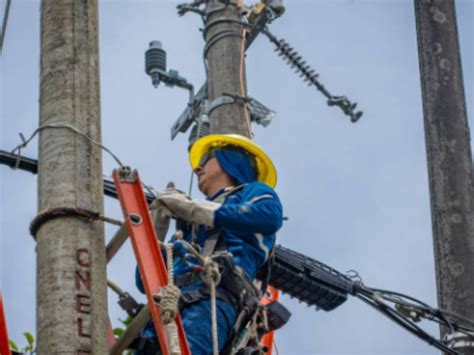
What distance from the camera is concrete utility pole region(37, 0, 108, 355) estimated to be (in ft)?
24.1

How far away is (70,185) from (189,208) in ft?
3.31

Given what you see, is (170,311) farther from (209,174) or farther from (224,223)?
(209,174)

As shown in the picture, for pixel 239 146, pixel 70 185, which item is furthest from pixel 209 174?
pixel 70 185

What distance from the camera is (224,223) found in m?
8.60

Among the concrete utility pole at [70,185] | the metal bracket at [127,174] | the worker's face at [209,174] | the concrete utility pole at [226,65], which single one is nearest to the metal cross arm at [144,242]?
the metal bracket at [127,174]

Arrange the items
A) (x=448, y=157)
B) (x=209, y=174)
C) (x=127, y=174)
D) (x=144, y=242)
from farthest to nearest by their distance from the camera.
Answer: (x=448, y=157), (x=209, y=174), (x=127, y=174), (x=144, y=242)

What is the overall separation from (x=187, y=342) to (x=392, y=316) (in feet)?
17.5

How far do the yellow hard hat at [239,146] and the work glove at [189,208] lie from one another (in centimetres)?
94

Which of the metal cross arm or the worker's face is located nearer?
the metal cross arm

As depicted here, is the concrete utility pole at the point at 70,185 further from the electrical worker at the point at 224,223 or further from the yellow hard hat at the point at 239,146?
the yellow hard hat at the point at 239,146

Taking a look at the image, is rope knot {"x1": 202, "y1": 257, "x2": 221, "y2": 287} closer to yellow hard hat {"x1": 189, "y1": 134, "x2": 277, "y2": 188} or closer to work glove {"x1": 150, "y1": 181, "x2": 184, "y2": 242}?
work glove {"x1": 150, "y1": 181, "x2": 184, "y2": 242}

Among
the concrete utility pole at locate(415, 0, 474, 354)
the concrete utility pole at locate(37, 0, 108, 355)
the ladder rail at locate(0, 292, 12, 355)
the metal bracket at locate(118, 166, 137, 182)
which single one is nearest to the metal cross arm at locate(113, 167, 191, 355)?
the metal bracket at locate(118, 166, 137, 182)

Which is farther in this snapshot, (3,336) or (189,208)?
(189,208)

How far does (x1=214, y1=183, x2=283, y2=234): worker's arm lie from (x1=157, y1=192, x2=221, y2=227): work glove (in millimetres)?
42
